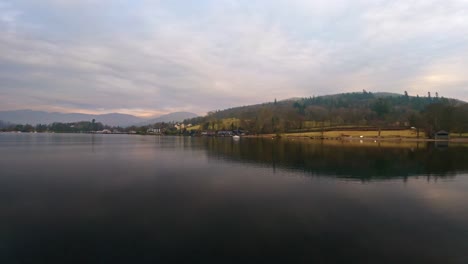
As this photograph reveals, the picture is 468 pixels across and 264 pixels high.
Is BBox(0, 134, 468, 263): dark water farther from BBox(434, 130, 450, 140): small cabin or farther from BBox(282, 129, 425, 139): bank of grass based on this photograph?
BBox(282, 129, 425, 139): bank of grass

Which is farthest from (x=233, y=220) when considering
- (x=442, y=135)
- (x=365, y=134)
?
(x=365, y=134)

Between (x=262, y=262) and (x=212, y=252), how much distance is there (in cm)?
207

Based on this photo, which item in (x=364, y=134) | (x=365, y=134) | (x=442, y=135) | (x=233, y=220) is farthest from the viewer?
(x=364, y=134)

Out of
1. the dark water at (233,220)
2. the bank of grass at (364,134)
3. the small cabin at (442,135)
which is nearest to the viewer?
the dark water at (233,220)

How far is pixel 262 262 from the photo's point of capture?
35.3ft

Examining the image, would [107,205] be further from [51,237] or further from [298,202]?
[298,202]

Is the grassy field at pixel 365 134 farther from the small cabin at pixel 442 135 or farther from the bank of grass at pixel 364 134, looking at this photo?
the small cabin at pixel 442 135

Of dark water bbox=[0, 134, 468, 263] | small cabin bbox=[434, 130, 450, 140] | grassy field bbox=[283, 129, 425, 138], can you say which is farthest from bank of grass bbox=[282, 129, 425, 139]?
dark water bbox=[0, 134, 468, 263]

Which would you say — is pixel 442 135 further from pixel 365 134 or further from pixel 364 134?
pixel 364 134

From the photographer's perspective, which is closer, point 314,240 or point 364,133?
point 314,240

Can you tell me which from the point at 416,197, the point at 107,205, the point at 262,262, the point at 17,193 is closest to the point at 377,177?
the point at 416,197

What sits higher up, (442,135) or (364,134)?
(364,134)

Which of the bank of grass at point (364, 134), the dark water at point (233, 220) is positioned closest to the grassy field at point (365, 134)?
the bank of grass at point (364, 134)

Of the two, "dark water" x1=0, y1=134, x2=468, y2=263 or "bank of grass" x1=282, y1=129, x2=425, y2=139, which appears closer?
"dark water" x1=0, y1=134, x2=468, y2=263
